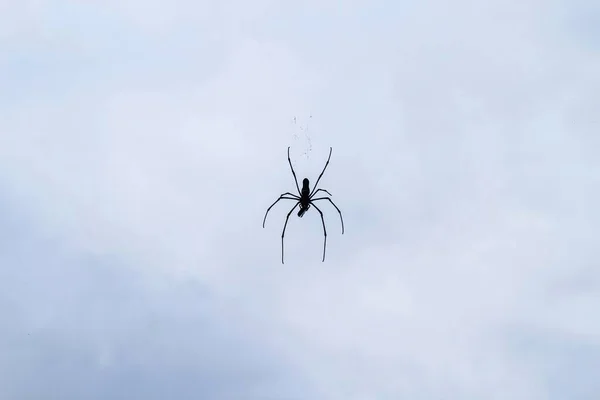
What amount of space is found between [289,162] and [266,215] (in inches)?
144

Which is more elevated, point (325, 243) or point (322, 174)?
point (322, 174)

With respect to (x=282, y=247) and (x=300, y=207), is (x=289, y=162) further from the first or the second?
(x=282, y=247)

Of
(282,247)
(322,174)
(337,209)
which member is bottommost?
(282,247)

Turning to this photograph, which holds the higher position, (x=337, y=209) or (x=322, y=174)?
(x=322, y=174)

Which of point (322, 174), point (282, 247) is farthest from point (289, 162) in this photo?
point (282, 247)

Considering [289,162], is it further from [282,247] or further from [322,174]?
[282,247]

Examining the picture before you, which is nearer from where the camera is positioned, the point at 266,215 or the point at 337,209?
the point at 266,215

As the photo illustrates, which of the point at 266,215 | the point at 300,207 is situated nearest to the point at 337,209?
the point at 300,207

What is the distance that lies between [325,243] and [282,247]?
11.4 ft

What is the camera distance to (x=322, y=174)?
29172 millimetres

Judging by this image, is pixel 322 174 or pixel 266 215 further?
pixel 322 174

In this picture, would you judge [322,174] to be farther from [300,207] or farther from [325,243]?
[325,243]

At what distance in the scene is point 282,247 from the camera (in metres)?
27.0

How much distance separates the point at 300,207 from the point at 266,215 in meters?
3.21
